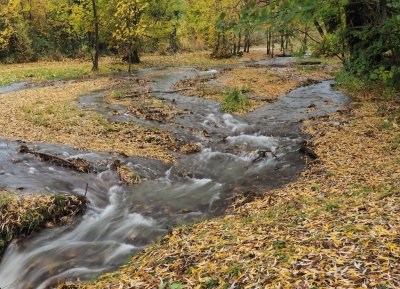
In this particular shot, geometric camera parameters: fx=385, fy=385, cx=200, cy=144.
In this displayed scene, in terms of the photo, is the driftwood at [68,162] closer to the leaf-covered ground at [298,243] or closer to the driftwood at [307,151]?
the leaf-covered ground at [298,243]

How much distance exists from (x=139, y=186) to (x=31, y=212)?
108 inches

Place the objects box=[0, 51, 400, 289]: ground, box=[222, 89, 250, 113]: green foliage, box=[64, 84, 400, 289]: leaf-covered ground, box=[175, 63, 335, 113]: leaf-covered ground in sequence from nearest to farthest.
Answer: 1. box=[64, 84, 400, 289]: leaf-covered ground
2. box=[0, 51, 400, 289]: ground
3. box=[222, 89, 250, 113]: green foliage
4. box=[175, 63, 335, 113]: leaf-covered ground

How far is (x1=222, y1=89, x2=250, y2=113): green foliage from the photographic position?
16.7m

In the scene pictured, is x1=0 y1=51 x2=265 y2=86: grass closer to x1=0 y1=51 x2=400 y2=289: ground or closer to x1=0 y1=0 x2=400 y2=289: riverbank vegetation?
x1=0 y1=0 x2=400 y2=289: riverbank vegetation

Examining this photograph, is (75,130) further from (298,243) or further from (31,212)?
(298,243)

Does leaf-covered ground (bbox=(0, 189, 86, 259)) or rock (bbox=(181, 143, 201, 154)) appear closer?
leaf-covered ground (bbox=(0, 189, 86, 259))

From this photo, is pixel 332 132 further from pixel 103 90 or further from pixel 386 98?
pixel 103 90

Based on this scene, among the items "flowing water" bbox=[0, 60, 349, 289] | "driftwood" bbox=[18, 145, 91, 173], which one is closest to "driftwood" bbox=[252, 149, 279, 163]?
"flowing water" bbox=[0, 60, 349, 289]

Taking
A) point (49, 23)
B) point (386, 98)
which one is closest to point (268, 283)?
point (386, 98)

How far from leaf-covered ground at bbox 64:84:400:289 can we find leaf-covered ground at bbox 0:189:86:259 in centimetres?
199

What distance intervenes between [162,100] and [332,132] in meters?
8.34

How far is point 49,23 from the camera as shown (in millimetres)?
39875

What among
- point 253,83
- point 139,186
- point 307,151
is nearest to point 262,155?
point 307,151

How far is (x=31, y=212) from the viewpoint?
7105 mm
